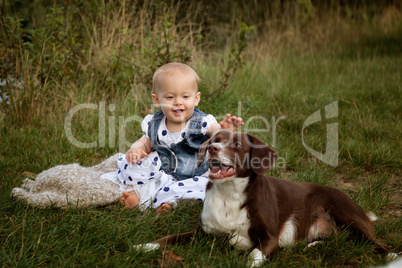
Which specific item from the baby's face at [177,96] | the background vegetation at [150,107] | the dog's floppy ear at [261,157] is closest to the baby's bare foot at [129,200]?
the background vegetation at [150,107]

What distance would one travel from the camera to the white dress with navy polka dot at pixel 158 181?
127 inches

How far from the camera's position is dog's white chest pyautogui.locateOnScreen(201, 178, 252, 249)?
246 cm

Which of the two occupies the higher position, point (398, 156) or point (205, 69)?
point (205, 69)

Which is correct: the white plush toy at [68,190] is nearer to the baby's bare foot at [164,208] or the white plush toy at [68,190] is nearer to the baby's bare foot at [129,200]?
the baby's bare foot at [129,200]

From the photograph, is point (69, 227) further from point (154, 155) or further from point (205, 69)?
point (205, 69)

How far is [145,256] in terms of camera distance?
2.34m

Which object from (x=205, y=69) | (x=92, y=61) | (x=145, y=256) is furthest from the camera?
(x=205, y=69)

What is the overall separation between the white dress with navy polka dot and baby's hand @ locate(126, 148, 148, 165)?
8 cm

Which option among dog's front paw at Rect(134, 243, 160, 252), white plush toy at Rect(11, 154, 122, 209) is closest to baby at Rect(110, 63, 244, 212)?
white plush toy at Rect(11, 154, 122, 209)

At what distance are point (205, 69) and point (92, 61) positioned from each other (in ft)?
5.87

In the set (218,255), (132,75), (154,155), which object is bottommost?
(218,255)

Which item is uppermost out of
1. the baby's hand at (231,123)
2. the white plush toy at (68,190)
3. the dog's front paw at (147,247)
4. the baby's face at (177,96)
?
the baby's face at (177,96)

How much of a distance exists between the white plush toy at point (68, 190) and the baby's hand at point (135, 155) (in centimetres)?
30

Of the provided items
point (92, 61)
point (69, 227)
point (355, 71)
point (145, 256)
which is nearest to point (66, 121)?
point (92, 61)
